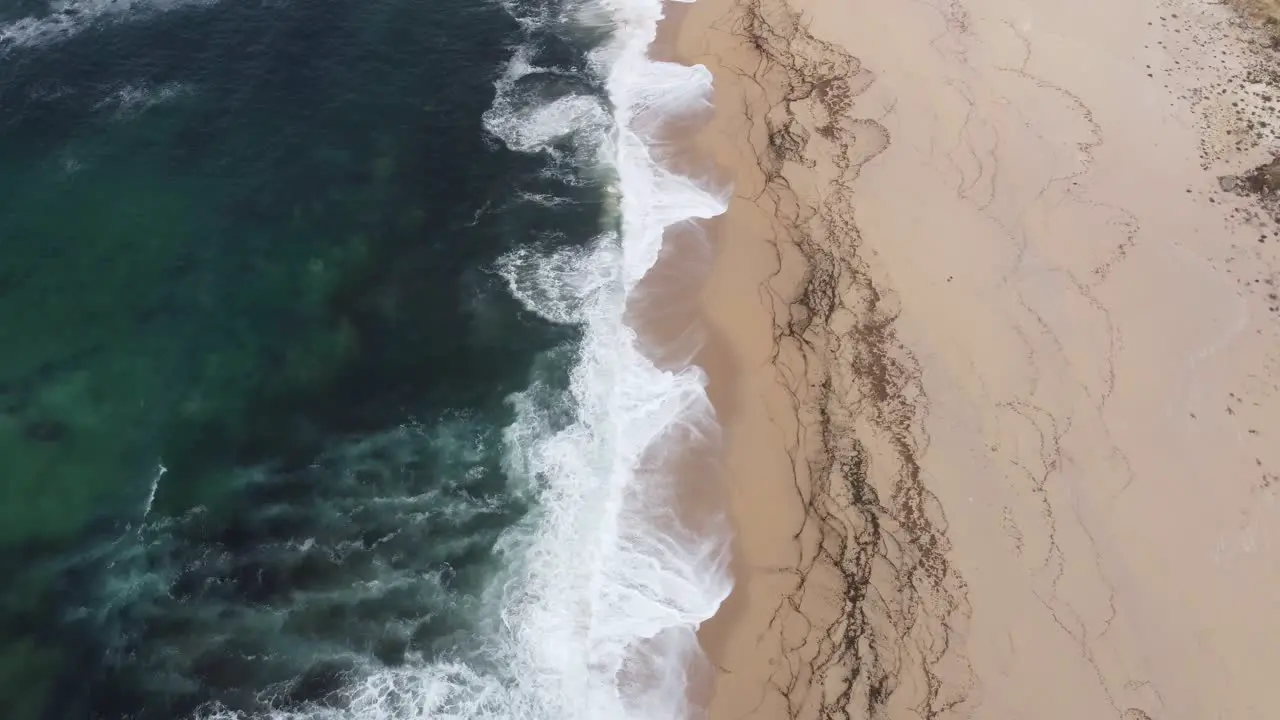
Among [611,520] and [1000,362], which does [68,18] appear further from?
[1000,362]

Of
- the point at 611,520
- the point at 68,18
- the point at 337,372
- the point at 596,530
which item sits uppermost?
the point at 68,18

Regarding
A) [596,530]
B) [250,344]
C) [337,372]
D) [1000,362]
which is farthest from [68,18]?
[1000,362]

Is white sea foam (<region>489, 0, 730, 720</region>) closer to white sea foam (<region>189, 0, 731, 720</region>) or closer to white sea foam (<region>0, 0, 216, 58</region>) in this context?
white sea foam (<region>189, 0, 731, 720</region>)

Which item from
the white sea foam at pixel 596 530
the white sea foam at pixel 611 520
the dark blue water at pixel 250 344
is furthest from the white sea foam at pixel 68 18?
the white sea foam at pixel 611 520

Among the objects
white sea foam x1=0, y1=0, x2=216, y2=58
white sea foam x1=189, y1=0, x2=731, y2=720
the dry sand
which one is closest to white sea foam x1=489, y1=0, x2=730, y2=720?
white sea foam x1=189, y1=0, x2=731, y2=720

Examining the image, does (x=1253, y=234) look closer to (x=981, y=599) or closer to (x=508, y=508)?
(x=981, y=599)

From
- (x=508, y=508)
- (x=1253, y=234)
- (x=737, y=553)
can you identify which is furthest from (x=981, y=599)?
(x=1253, y=234)
